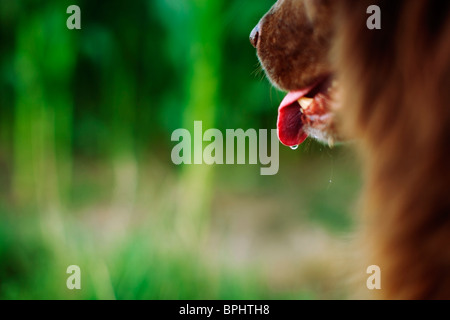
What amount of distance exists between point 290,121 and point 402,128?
0.33 m

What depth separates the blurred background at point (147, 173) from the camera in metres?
1.71

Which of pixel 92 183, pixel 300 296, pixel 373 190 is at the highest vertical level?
pixel 373 190

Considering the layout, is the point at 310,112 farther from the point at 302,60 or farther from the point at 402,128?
the point at 402,128

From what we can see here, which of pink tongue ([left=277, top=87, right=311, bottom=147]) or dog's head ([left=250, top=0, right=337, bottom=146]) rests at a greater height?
dog's head ([left=250, top=0, right=337, bottom=146])

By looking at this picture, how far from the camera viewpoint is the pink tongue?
95 cm

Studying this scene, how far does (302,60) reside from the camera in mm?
891

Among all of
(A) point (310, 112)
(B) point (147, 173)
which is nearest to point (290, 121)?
(A) point (310, 112)

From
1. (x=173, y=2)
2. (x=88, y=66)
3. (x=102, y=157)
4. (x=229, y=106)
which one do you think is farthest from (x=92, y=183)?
(x=173, y=2)

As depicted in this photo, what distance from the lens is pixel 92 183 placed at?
263cm

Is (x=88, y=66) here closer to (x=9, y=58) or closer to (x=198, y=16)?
(x=9, y=58)

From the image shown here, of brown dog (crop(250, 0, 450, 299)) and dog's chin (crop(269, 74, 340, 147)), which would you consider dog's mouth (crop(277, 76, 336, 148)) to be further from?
brown dog (crop(250, 0, 450, 299))

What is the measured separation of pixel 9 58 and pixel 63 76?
376mm

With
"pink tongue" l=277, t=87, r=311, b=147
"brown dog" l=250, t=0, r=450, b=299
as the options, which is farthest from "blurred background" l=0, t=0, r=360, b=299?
"brown dog" l=250, t=0, r=450, b=299
